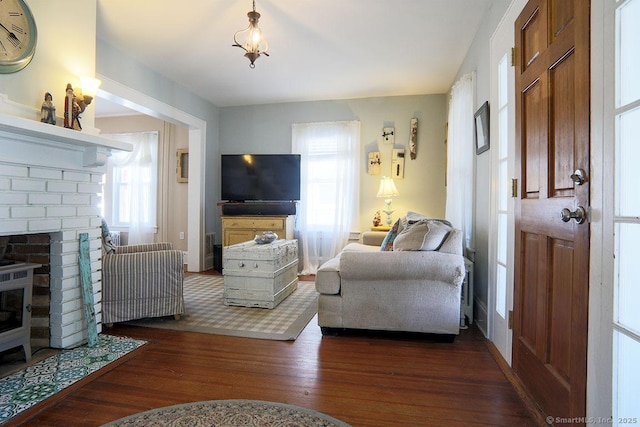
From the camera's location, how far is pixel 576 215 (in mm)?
1153

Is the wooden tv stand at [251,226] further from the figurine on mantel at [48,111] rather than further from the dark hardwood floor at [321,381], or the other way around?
the figurine on mantel at [48,111]

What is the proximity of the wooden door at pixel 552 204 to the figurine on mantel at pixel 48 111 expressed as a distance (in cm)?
272

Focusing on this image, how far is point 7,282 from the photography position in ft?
5.94

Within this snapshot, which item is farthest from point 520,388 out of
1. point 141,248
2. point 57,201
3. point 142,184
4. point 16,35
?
point 142,184

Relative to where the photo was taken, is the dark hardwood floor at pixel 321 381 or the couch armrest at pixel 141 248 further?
the couch armrest at pixel 141 248

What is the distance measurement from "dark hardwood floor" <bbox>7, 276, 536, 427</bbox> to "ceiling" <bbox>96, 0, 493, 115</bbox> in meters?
2.63

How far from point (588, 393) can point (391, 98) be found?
4263 millimetres

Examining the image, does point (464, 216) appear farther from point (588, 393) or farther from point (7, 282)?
point (7, 282)

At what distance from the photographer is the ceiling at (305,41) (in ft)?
8.43

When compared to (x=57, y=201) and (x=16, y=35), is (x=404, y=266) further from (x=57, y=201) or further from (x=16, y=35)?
(x=16, y=35)

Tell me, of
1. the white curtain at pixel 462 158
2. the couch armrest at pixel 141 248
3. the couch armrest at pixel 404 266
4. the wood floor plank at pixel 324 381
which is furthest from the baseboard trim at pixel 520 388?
the couch armrest at pixel 141 248

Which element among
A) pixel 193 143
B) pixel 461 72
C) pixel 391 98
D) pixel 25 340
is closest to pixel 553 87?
pixel 461 72

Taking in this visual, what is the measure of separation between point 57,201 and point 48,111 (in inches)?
22.0

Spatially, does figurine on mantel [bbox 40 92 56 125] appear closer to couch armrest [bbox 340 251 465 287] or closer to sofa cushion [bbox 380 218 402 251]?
couch armrest [bbox 340 251 465 287]
